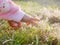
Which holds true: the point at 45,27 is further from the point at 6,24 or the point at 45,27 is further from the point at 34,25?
the point at 6,24

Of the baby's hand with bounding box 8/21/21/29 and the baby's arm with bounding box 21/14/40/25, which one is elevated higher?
the baby's arm with bounding box 21/14/40/25

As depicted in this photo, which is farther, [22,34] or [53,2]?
[53,2]

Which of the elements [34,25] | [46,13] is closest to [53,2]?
[46,13]

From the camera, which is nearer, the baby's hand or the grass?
the grass

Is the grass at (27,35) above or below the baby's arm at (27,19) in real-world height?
below

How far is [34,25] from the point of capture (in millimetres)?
2383

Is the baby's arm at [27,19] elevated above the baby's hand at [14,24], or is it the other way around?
the baby's arm at [27,19]

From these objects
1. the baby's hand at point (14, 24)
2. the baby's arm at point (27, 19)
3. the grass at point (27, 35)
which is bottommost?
the grass at point (27, 35)

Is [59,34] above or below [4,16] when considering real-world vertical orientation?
below

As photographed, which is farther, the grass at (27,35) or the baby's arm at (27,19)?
the baby's arm at (27,19)

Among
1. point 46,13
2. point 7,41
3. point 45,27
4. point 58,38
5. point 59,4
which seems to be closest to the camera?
point 7,41

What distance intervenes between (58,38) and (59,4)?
2151mm

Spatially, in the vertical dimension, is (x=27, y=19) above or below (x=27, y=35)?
above

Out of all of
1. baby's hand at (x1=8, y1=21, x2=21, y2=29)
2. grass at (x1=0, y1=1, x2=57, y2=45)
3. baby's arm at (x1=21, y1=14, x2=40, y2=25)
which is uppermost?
baby's arm at (x1=21, y1=14, x2=40, y2=25)
